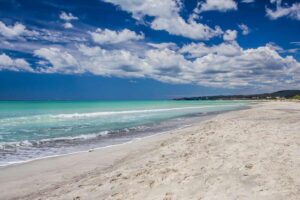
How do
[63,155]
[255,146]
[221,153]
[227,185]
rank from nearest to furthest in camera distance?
[227,185]
[221,153]
[255,146]
[63,155]

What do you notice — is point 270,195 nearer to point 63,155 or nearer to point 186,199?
point 186,199

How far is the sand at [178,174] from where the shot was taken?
6.24m

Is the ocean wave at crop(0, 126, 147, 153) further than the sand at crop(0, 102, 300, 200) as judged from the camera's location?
Yes

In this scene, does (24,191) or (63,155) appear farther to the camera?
(63,155)

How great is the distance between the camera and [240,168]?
757 centimetres

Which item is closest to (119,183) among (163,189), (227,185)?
(163,189)

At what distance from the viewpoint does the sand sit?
6.24m

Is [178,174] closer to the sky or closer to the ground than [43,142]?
closer to the sky

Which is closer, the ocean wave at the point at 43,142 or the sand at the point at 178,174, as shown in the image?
the sand at the point at 178,174

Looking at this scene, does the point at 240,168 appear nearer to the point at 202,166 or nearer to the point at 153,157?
the point at 202,166

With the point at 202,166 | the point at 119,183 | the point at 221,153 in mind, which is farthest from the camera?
the point at 221,153

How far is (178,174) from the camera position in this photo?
7547 mm

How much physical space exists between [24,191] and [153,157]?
14.0 feet

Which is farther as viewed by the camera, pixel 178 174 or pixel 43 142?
pixel 43 142
